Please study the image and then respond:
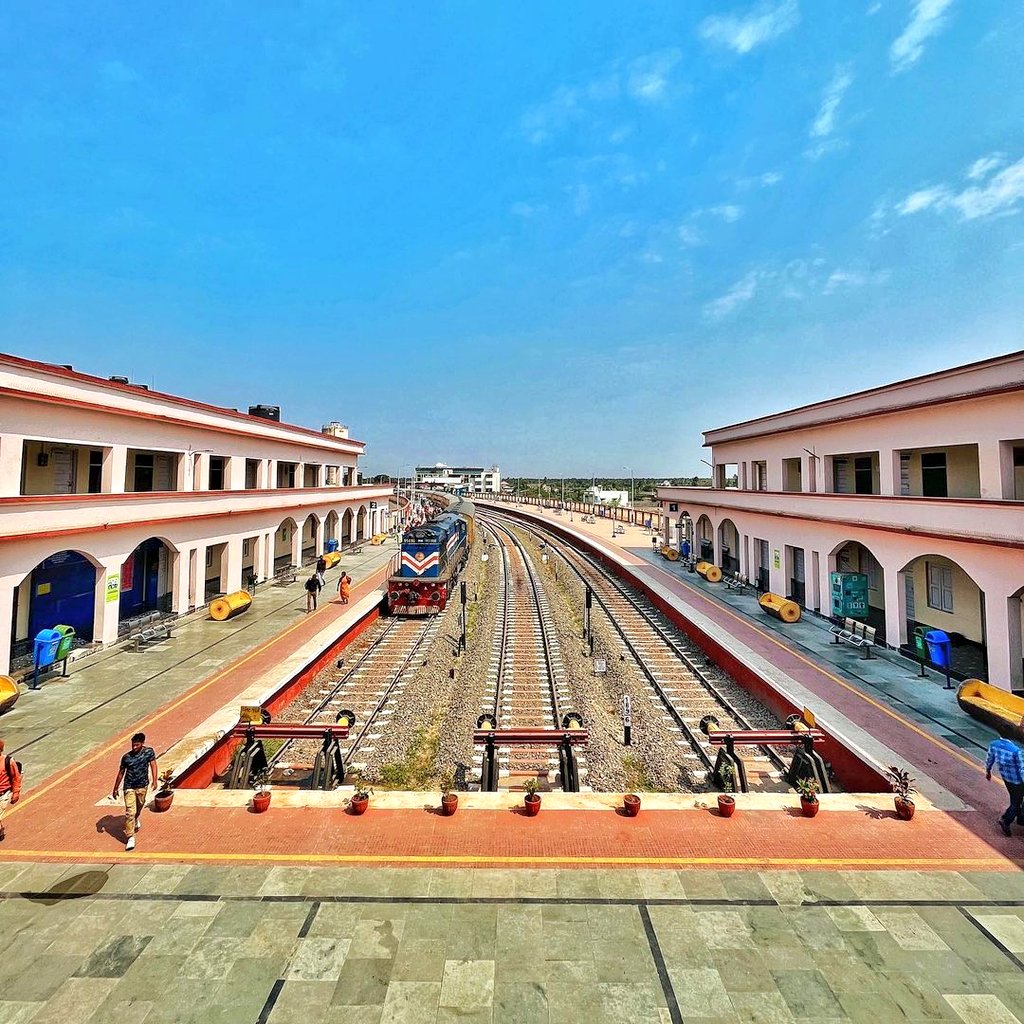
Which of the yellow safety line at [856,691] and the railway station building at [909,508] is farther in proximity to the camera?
the railway station building at [909,508]

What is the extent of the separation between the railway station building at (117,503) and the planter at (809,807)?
18.8 m

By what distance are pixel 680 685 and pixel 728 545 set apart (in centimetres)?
1918

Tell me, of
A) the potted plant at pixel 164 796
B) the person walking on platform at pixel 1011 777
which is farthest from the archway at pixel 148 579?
the person walking on platform at pixel 1011 777

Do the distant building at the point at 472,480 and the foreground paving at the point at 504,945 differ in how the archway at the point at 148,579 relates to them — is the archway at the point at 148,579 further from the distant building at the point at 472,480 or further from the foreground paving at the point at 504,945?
the distant building at the point at 472,480

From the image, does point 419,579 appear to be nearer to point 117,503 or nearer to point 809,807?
point 117,503

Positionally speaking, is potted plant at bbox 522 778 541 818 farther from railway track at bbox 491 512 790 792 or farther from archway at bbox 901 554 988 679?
archway at bbox 901 554 988 679

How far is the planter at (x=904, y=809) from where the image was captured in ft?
28.4

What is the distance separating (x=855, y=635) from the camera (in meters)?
18.8

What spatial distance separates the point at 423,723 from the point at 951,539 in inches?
602

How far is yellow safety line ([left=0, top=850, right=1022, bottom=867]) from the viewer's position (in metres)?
7.72

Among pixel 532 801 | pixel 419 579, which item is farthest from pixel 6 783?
pixel 419 579

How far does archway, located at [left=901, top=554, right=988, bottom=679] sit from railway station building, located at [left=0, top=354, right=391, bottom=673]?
2582 cm

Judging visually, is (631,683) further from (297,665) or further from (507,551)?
(507,551)

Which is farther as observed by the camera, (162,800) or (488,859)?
(162,800)
